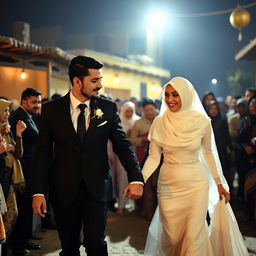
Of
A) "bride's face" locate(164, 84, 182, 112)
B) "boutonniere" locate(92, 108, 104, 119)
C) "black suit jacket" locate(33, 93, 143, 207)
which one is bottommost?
"black suit jacket" locate(33, 93, 143, 207)

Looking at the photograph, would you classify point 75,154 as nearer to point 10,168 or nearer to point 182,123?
point 182,123

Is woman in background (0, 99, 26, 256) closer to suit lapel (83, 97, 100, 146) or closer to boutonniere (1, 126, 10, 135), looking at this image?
boutonniere (1, 126, 10, 135)

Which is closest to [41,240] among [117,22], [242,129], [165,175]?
[165,175]

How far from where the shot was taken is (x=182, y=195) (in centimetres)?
444

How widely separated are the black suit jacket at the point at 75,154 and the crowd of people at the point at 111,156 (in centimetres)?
20

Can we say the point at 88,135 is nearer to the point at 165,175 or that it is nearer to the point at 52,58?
the point at 165,175

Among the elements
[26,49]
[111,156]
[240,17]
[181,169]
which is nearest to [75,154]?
[181,169]

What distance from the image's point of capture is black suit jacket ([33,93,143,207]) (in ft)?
11.5

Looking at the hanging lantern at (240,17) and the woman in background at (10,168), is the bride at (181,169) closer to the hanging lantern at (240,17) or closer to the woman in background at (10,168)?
the woman in background at (10,168)

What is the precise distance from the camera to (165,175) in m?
4.53

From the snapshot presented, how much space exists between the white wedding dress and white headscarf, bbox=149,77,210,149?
0.23 feet

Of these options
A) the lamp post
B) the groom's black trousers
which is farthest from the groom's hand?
the lamp post

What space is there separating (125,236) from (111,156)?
246cm

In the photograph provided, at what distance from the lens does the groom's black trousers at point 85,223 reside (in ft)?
11.4
